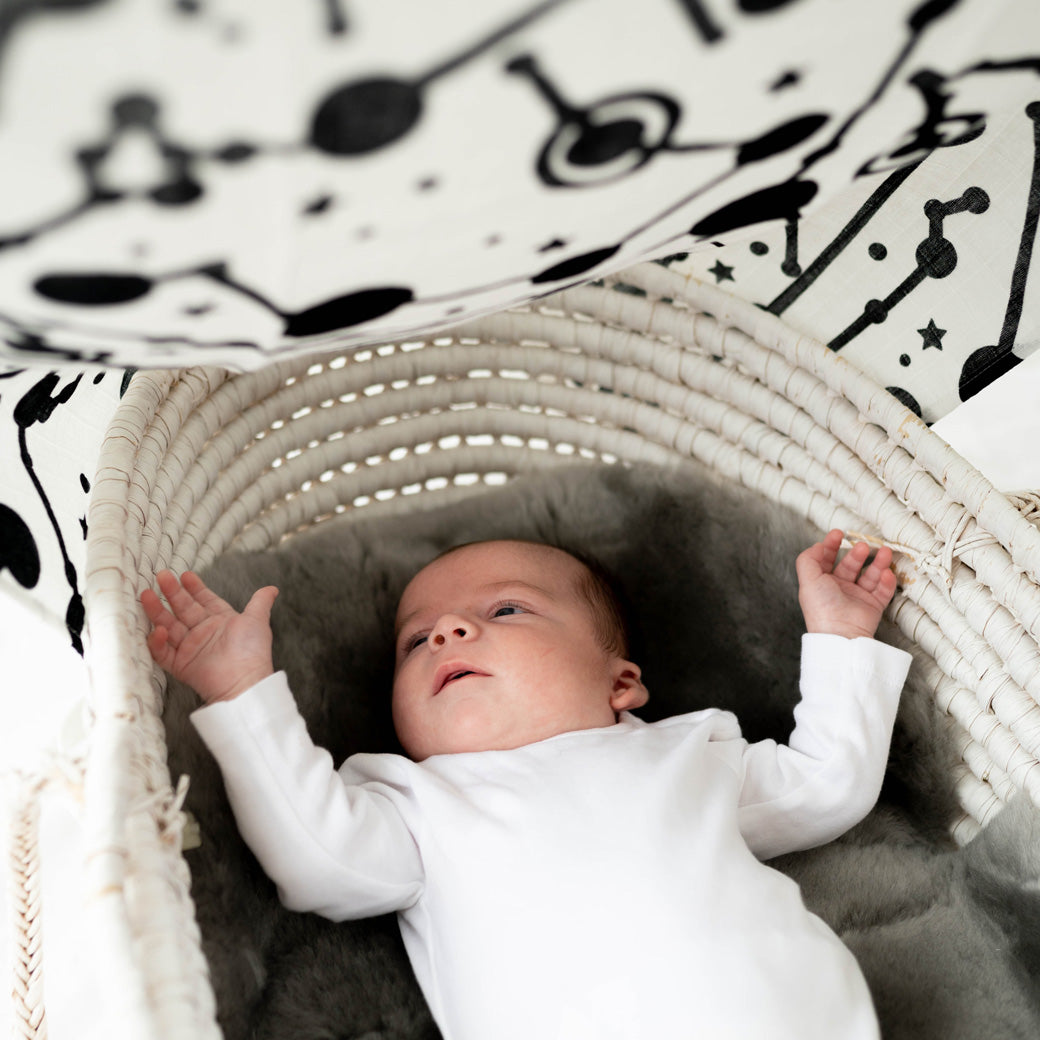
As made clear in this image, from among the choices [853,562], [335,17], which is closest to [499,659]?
[853,562]

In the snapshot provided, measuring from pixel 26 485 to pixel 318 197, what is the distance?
0.58 metres

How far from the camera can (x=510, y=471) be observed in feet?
4.34

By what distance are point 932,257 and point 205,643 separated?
728 millimetres

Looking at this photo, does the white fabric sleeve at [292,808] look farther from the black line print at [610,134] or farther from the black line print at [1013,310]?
the black line print at [1013,310]

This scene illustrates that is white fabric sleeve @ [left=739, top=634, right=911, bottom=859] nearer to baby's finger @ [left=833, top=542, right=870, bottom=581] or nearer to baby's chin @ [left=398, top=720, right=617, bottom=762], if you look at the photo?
baby's finger @ [left=833, top=542, right=870, bottom=581]

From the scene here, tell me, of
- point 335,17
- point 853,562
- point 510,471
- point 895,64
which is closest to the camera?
point 335,17

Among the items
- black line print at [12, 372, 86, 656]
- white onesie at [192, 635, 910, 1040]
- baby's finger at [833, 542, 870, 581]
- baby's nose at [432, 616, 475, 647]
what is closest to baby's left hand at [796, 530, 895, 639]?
baby's finger at [833, 542, 870, 581]

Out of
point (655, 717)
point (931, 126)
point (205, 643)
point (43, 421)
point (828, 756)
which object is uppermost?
point (931, 126)

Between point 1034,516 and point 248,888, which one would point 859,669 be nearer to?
point 1034,516

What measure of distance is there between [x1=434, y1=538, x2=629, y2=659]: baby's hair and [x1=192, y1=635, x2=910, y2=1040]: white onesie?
0.14 m

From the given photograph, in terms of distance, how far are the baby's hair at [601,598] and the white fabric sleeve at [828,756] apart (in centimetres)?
17

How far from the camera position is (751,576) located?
110 cm

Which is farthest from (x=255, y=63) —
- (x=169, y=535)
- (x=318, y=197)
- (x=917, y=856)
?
(x=917, y=856)

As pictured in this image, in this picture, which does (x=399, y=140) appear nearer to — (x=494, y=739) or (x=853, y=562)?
(x=494, y=739)
